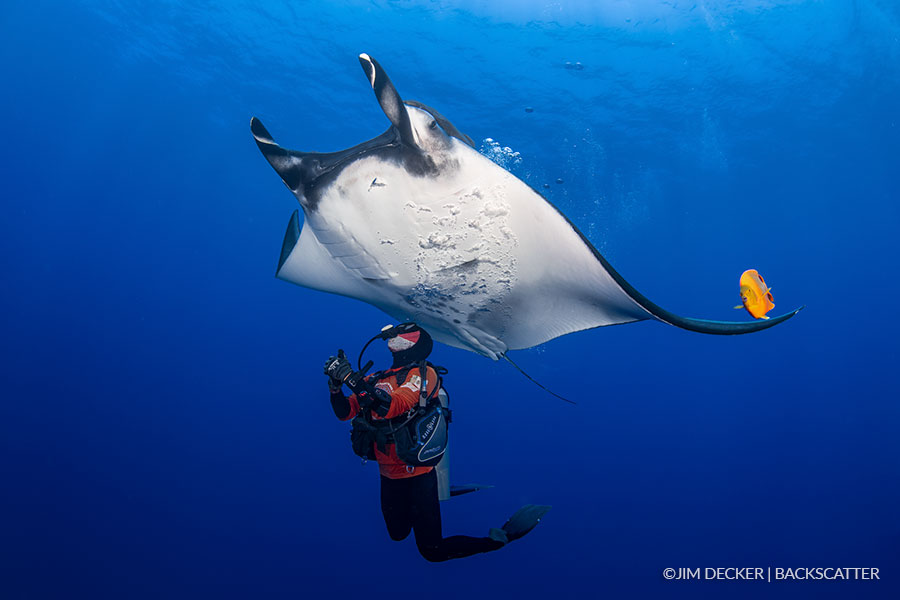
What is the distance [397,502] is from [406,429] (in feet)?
2.72

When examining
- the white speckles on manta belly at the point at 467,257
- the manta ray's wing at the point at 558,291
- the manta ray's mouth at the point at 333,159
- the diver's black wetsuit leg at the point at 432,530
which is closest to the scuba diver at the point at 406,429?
the diver's black wetsuit leg at the point at 432,530

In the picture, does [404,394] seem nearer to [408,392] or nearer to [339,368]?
[408,392]

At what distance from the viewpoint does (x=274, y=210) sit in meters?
31.4

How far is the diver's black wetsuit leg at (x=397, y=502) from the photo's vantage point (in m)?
3.32

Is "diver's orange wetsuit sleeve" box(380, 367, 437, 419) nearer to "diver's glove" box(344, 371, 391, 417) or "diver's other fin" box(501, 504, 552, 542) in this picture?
"diver's glove" box(344, 371, 391, 417)

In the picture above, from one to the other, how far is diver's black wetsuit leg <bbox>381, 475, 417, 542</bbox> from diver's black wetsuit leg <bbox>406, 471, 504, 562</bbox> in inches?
2.3

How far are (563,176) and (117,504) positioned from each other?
18433 millimetres

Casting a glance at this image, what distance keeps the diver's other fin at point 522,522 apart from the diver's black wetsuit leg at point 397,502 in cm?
85

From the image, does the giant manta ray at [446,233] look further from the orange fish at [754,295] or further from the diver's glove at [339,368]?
the orange fish at [754,295]

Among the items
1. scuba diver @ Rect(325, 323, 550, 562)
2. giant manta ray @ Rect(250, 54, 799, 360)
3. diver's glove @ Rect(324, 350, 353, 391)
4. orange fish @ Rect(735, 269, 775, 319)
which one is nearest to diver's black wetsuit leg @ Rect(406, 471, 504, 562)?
scuba diver @ Rect(325, 323, 550, 562)

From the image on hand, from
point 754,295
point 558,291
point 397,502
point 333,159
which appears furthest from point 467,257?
point 754,295

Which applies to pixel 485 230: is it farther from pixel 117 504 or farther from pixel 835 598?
pixel 835 598

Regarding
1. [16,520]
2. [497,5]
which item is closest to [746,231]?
[497,5]

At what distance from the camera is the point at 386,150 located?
2.03 m
